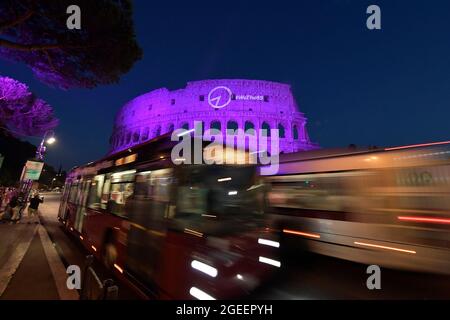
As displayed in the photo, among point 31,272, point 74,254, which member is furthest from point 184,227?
point 74,254

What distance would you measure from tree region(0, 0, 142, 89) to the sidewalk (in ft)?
19.7

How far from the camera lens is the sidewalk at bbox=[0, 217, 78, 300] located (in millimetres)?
4707

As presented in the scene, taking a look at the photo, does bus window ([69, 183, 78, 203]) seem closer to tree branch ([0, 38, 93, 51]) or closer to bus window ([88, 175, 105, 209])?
bus window ([88, 175, 105, 209])

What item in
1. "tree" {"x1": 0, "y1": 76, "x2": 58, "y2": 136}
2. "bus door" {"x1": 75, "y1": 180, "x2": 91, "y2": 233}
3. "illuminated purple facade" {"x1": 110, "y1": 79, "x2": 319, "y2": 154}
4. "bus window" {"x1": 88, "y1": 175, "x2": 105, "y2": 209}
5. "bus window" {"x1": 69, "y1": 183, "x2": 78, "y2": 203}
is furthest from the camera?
"illuminated purple facade" {"x1": 110, "y1": 79, "x2": 319, "y2": 154}

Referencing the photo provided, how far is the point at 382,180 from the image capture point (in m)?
5.04

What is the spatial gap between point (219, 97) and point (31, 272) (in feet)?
134

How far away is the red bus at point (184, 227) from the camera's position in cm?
375

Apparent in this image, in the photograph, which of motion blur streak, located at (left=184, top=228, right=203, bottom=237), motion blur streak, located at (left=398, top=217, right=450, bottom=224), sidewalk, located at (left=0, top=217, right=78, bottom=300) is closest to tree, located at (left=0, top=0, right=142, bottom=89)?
sidewalk, located at (left=0, top=217, right=78, bottom=300)

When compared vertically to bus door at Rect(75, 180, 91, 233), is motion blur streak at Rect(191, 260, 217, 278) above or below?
below

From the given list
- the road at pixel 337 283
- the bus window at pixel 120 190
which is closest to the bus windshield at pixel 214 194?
the road at pixel 337 283

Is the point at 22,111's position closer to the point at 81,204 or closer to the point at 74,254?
the point at 81,204

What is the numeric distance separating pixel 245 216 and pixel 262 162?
6.16 ft

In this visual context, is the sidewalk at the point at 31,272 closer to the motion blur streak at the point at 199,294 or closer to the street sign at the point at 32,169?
the motion blur streak at the point at 199,294

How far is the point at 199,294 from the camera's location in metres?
3.66
